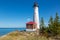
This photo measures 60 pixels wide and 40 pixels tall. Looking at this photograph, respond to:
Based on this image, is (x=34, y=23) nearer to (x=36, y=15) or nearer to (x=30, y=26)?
(x=30, y=26)

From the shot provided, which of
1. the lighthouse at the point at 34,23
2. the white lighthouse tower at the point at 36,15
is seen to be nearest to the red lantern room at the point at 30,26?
the lighthouse at the point at 34,23

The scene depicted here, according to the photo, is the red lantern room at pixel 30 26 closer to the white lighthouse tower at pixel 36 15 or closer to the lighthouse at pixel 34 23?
the lighthouse at pixel 34 23

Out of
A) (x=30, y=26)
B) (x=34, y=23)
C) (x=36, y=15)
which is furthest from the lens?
(x=36, y=15)

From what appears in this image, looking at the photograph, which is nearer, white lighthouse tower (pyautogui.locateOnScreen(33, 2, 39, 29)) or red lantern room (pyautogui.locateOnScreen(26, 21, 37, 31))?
red lantern room (pyautogui.locateOnScreen(26, 21, 37, 31))

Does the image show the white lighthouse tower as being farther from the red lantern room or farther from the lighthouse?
the red lantern room

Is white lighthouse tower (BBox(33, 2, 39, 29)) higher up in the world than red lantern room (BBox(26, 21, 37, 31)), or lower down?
higher up

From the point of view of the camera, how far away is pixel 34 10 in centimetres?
3778

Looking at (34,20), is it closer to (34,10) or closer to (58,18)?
(34,10)

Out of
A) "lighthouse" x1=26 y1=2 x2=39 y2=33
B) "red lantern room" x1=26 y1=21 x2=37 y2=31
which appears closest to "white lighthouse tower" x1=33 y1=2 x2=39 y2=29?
"lighthouse" x1=26 y1=2 x2=39 y2=33

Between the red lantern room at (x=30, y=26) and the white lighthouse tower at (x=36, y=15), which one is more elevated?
the white lighthouse tower at (x=36, y=15)

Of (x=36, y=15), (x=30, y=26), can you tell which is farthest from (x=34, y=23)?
(x=36, y=15)

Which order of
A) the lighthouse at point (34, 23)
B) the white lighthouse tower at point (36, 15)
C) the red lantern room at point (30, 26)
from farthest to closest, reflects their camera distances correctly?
the white lighthouse tower at point (36, 15), the lighthouse at point (34, 23), the red lantern room at point (30, 26)

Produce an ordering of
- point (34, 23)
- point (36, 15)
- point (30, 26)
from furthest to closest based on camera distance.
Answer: point (36, 15)
point (34, 23)
point (30, 26)

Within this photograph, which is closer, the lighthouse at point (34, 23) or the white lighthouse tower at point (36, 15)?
the lighthouse at point (34, 23)
